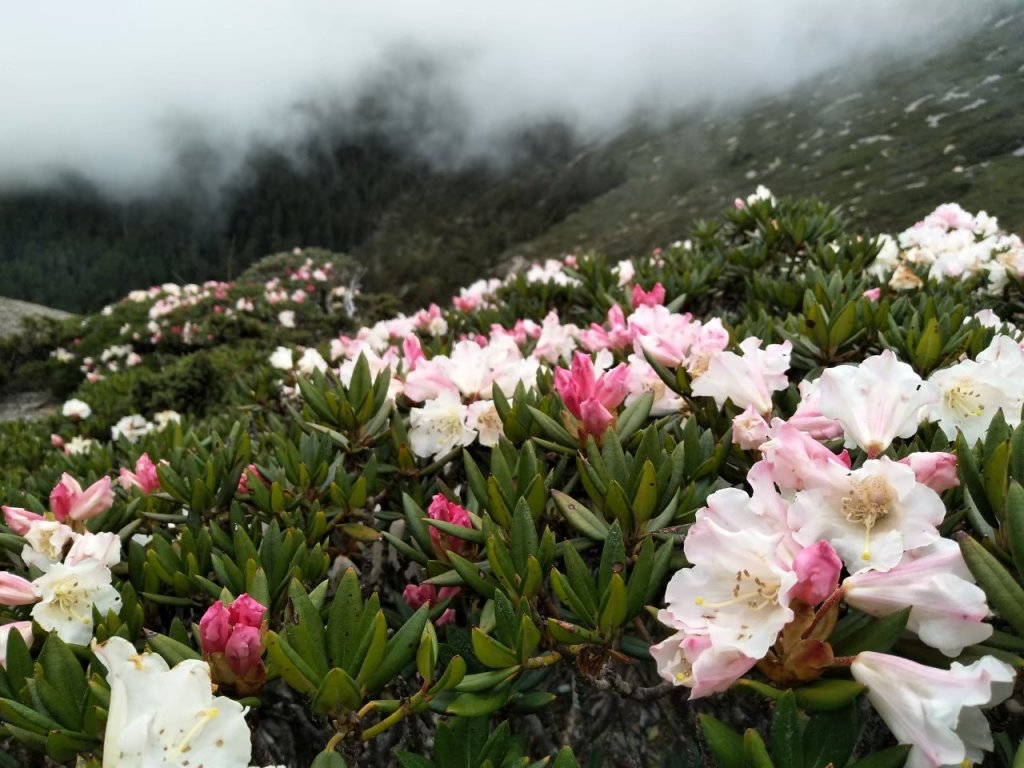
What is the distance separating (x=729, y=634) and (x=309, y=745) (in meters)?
0.88

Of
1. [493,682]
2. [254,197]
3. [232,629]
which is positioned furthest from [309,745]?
[254,197]

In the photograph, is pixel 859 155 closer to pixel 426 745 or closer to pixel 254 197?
pixel 426 745

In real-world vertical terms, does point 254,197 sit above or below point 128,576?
below

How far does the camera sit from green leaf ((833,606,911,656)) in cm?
80

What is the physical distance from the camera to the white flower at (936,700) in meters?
0.74

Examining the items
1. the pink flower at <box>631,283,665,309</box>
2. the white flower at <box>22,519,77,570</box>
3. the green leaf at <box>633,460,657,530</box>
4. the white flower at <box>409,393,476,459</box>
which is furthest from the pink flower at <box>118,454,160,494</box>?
the pink flower at <box>631,283,665,309</box>

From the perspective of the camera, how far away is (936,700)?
75 centimetres

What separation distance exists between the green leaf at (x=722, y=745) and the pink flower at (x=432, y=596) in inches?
Answer: 22.4

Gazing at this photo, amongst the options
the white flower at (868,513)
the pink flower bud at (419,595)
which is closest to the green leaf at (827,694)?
the white flower at (868,513)

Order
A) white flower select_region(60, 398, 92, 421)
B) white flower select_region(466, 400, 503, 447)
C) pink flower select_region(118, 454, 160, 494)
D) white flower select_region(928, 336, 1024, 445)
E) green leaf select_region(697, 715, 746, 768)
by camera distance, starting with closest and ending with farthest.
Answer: green leaf select_region(697, 715, 746, 768)
white flower select_region(928, 336, 1024, 445)
white flower select_region(466, 400, 503, 447)
pink flower select_region(118, 454, 160, 494)
white flower select_region(60, 398, 92, 421)

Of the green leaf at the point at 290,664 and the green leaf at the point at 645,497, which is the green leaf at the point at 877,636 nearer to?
the green leaf at the point at 645,497

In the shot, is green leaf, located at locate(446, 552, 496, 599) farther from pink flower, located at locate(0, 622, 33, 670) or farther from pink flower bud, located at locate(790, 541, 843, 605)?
pink flower, located at locate(0, 622, 33, 670)

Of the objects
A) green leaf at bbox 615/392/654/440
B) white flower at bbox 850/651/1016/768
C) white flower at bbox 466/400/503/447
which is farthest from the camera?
white flower at bbox 466/400/503/447

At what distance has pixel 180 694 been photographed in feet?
2.95
